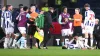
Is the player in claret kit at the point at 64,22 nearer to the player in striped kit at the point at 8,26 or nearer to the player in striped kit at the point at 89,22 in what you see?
the player in striped kit at the point at 89,22

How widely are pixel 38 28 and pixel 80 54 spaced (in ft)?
17.1

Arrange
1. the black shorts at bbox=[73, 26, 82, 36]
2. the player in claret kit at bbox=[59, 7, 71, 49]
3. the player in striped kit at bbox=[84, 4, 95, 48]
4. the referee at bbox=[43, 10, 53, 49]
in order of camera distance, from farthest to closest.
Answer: the player in claret kit at bbox=[59, 7, 71, 49]
the black shorts at bbox=[73, 26, 82, 36]
the player in striped kit at bbox=[84, 4, 95, 48]
the referee at bbox=[43, 10, 53, 49]

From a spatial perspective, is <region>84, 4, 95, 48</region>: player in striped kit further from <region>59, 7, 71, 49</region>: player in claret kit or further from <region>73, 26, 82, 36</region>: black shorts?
<region>59, 7, 71, 49</region>: player in claret kit

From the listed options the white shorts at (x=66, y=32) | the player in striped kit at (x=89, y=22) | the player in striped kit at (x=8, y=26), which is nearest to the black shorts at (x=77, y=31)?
the player in striped kit at (x=89, y=22)

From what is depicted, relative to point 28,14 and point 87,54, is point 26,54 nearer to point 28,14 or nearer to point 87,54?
point 87,54

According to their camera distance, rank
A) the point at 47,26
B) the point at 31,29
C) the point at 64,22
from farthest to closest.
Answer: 1. the point at 64,22
2. the point at 31,29
3. the point at 47,26

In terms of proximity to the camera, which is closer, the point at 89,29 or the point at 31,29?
the point at 31,29

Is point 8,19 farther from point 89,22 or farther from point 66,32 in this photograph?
point 89,22

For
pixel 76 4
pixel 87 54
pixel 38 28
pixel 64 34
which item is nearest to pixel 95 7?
pixel 76 4

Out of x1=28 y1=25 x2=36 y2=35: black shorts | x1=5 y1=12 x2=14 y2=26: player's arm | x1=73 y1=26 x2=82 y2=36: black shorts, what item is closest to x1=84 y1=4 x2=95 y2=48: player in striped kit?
x1=73 y1=26 x2=82 y2=36: black shorts

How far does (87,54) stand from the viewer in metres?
20.2

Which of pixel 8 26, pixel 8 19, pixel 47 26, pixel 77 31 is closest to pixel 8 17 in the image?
pixel 8 19

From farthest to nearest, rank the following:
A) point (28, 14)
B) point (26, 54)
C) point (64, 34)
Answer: point (64, 34) → point (28, 14) → point (26, 54)

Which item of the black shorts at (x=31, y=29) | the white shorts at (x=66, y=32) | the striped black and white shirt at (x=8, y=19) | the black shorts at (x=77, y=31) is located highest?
the striped black and white shirt at (x=8, y=19)
